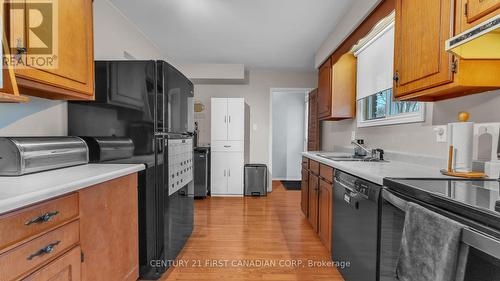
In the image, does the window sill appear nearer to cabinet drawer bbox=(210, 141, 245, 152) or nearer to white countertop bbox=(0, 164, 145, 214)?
white countertop bbox=(0, 164, 145, 214)

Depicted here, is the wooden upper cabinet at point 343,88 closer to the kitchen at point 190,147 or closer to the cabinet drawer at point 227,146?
the kitchen at point 190,147

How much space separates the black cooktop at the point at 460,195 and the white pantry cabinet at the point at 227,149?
10.8ft

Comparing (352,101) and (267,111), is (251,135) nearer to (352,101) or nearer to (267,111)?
(267,111)

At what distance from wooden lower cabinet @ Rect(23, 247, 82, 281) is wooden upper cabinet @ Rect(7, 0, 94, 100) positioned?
883mm

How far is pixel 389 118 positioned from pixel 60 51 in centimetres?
253

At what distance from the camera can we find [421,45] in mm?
1334

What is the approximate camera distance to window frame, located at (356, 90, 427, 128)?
1.75 m

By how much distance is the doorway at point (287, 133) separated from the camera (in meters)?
6.00

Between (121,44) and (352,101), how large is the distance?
282cm

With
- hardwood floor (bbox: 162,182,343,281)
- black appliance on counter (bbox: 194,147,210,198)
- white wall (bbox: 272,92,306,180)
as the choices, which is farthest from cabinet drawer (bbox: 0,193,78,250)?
white wall (bbox: 272,92,306,180)

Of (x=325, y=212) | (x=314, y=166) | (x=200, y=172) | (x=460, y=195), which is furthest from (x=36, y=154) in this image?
(x=200, y=172)

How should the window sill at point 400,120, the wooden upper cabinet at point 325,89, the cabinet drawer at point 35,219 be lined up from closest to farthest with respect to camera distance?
the cabinet drawer at point 35,219
the window sill at point 400,120
the wooden upper cabinet at point 325,89

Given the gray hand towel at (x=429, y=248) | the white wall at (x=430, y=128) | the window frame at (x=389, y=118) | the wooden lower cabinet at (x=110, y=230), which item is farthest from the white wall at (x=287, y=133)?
the gray hand towel at (x=429, y=248)

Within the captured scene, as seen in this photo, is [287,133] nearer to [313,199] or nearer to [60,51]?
[313,199]
